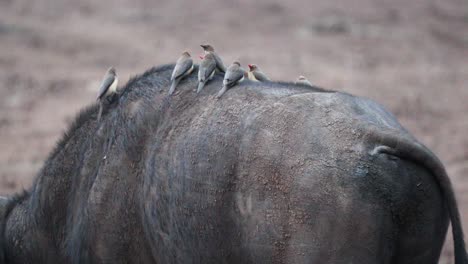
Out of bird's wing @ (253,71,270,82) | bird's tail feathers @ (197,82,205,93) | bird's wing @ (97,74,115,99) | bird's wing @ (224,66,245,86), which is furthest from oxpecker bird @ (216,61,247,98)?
bird's wing @ (97,74,115,99)

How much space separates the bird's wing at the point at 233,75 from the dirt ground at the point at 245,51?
675 centimetres

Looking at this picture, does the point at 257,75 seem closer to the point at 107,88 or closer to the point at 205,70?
the point at 205,70

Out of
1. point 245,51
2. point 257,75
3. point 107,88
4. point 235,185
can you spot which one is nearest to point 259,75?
point 257,75

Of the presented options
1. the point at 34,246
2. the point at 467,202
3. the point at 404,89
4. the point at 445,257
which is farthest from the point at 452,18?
the point at 34,246

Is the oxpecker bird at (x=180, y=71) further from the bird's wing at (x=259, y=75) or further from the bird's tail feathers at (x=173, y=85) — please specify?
the bird's wing at (x=259, y=75)

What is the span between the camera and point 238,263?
16.0 ft

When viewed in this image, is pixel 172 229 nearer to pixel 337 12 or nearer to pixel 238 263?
pixel 238 263

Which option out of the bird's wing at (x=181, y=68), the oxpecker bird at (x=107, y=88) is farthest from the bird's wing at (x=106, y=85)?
the bird's wing at (x=181, y=68)

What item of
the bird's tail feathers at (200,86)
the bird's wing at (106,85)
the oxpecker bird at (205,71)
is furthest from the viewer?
the bird's wing at (106,85)

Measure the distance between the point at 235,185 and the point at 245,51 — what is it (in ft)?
46.6

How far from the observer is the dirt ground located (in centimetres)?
1456

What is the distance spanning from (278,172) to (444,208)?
0.92 metres

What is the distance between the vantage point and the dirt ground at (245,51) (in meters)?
14.6

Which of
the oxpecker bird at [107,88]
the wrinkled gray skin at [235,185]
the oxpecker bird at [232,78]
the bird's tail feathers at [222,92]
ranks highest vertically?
the oxpecker bird at [232,78]
